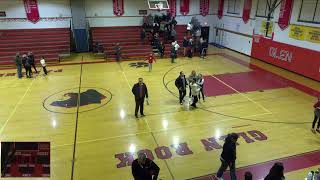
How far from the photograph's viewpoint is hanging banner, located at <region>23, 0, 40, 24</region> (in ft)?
63.4

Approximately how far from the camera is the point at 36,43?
1900cm

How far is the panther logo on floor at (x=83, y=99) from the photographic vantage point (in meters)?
10.8

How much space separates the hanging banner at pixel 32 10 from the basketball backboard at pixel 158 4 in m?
8.77

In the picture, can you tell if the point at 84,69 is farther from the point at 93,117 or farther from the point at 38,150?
the point at 38,150

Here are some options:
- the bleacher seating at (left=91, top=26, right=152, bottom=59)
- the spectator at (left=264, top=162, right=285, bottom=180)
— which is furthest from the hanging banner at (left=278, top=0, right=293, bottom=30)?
the spectator at (left=264, top=162, right=285, bottom=180)

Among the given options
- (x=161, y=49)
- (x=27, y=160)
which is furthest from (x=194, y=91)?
(x=161, y=49)

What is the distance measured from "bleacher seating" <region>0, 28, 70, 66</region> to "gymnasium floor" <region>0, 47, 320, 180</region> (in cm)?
380

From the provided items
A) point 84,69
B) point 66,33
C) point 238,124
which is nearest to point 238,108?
point 238,124

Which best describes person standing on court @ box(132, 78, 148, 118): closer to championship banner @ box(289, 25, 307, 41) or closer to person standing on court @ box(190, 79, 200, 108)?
person standing on court @ box(190, 79, 200, 108)

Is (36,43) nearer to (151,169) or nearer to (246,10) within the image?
(246,10)

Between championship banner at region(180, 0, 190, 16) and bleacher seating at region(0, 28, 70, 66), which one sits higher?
championship banner at region(180, 0, 190, 16)

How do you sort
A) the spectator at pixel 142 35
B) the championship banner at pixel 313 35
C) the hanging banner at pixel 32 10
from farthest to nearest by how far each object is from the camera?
the spectator at pixel 142 35
the hanging banner at pixel 32 10
the championship banner at pixel 313 35

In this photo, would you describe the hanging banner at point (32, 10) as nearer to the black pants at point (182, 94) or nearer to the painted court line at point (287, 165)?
the black pants at point (182, 94)

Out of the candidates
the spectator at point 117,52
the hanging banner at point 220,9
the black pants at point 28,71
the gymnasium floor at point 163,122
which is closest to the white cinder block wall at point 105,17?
the hanging banner at point 220,9
